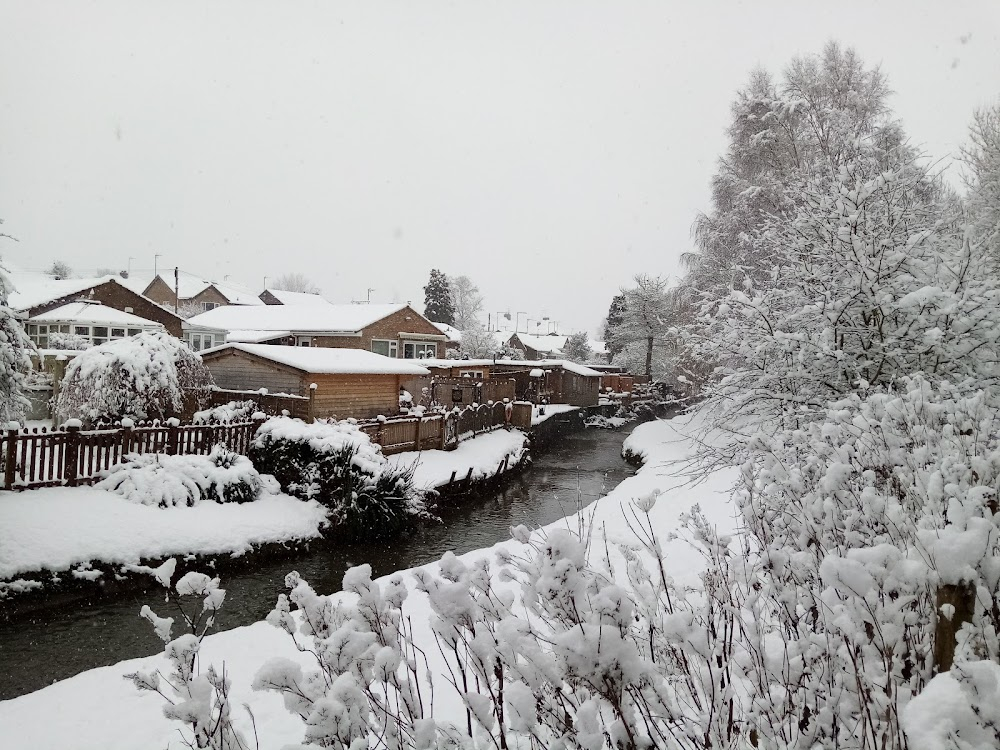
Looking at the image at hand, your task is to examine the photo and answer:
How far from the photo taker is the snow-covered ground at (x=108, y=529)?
23.7ft

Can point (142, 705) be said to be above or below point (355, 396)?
below

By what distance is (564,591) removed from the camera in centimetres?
170

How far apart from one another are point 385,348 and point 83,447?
2440 cm

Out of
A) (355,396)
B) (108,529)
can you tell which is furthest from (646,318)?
(108,529)

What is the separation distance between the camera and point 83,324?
30.5 m

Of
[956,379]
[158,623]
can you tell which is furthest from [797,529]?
[956,379]

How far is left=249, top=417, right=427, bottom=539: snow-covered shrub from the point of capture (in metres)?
10.5

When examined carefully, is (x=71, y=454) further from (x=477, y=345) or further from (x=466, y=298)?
(x=466, y=298)

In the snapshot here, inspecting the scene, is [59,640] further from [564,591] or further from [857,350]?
[857,350]

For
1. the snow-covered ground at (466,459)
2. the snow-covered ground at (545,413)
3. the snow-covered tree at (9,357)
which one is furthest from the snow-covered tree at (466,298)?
the snow-covered tree at (9,357)

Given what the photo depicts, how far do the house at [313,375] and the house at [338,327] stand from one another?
1273 cm

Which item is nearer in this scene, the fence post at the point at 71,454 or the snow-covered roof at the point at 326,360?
the fence post at the point at 71,454

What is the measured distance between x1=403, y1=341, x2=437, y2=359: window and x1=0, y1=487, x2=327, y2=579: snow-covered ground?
2548cm

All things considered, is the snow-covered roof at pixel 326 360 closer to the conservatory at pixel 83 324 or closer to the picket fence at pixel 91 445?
the picket fence at pixel 91 445
